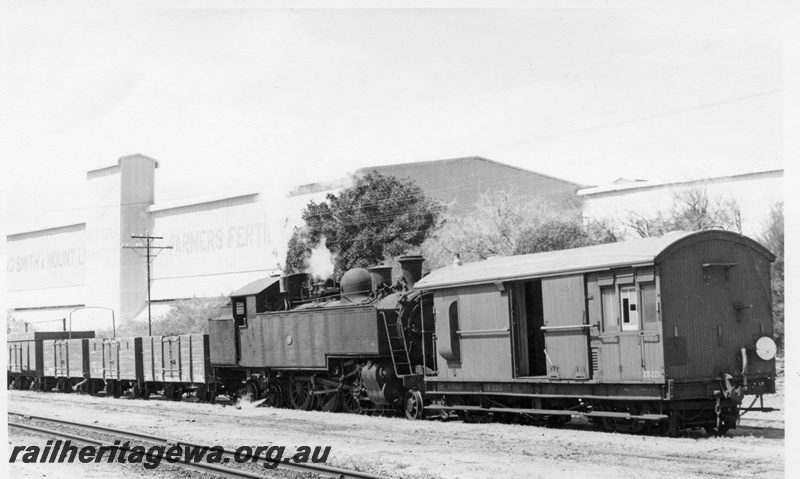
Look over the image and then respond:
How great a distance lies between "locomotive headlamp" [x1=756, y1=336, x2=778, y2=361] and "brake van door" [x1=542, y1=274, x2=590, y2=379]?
269 cm

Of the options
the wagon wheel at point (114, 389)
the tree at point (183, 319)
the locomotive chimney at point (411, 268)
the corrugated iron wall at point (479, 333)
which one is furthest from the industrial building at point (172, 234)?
the corrugated iron wall at point (479, 333)

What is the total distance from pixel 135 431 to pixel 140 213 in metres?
35.2

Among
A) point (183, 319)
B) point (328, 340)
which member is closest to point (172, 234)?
point (183, 319)

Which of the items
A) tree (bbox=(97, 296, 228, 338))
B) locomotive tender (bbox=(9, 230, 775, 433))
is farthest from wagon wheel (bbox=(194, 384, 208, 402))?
tree (bbox=(97, 296, 228, 338))

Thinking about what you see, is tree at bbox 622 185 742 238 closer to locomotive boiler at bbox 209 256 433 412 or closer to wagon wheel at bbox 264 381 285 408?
locomotive boiler at bbox 209 256 433 412

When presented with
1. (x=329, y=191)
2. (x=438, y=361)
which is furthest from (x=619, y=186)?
(x=438, y=361)

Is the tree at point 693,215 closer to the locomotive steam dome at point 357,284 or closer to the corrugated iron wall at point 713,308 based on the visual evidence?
the locomotive steam dome at point 357,284

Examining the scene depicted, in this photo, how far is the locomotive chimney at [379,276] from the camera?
62.8ft

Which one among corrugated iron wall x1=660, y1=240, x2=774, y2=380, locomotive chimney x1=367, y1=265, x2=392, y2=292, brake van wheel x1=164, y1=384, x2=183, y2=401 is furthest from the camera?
brake van wheel x1=164, y1=384, x2=183, y2=401

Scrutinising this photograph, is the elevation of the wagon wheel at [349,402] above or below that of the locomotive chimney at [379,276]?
below

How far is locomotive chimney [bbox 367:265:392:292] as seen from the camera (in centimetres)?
1914

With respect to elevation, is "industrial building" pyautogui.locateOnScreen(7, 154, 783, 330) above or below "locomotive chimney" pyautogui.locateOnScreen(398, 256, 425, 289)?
above

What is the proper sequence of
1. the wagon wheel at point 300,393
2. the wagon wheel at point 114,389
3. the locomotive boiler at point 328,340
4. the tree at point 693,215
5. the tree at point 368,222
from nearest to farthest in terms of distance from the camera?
the locomotive boiler at point 328,340 → the wagon wheel at point 300,393 → the tree at point 693,215 → the wagon wheel at point 114,389 → the tree at point 368,222

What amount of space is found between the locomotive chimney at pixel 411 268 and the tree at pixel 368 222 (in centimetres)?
2010
